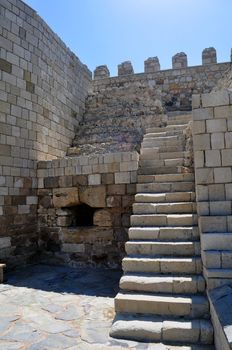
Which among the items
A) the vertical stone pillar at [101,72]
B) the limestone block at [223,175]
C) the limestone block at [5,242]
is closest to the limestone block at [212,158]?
the limestone block at [223,175]

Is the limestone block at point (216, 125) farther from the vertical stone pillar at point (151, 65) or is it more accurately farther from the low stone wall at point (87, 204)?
the vertical stone pillar at point (151, 65)

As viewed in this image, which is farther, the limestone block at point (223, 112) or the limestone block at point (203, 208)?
the limestone block at point (223, 112)

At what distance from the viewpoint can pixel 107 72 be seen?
41.2 feet

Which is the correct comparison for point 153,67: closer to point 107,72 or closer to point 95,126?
point 107,72

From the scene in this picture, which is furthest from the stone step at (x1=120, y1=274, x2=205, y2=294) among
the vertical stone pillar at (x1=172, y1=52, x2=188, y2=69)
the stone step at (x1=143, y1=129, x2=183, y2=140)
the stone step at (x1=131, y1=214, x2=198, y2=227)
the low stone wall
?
the vertical stone pillar at (x1=172, y1=52, x2=188, y2=69)

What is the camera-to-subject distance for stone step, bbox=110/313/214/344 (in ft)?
9.55

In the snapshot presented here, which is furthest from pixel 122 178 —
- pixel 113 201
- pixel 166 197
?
pixel 166 197

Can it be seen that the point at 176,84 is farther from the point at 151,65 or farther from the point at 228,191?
the point at 228,191

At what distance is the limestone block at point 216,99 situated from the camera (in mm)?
3953

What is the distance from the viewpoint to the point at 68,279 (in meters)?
5.38

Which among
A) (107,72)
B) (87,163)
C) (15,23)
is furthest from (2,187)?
(107,72)

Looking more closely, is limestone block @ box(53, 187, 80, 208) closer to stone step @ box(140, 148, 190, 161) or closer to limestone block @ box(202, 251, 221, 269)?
stone step @ box(140, 148, 190, 161)

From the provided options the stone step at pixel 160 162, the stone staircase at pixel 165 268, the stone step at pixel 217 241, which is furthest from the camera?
the stone step at pixel 160 162

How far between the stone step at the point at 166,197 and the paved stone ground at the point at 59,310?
1.58 meters
